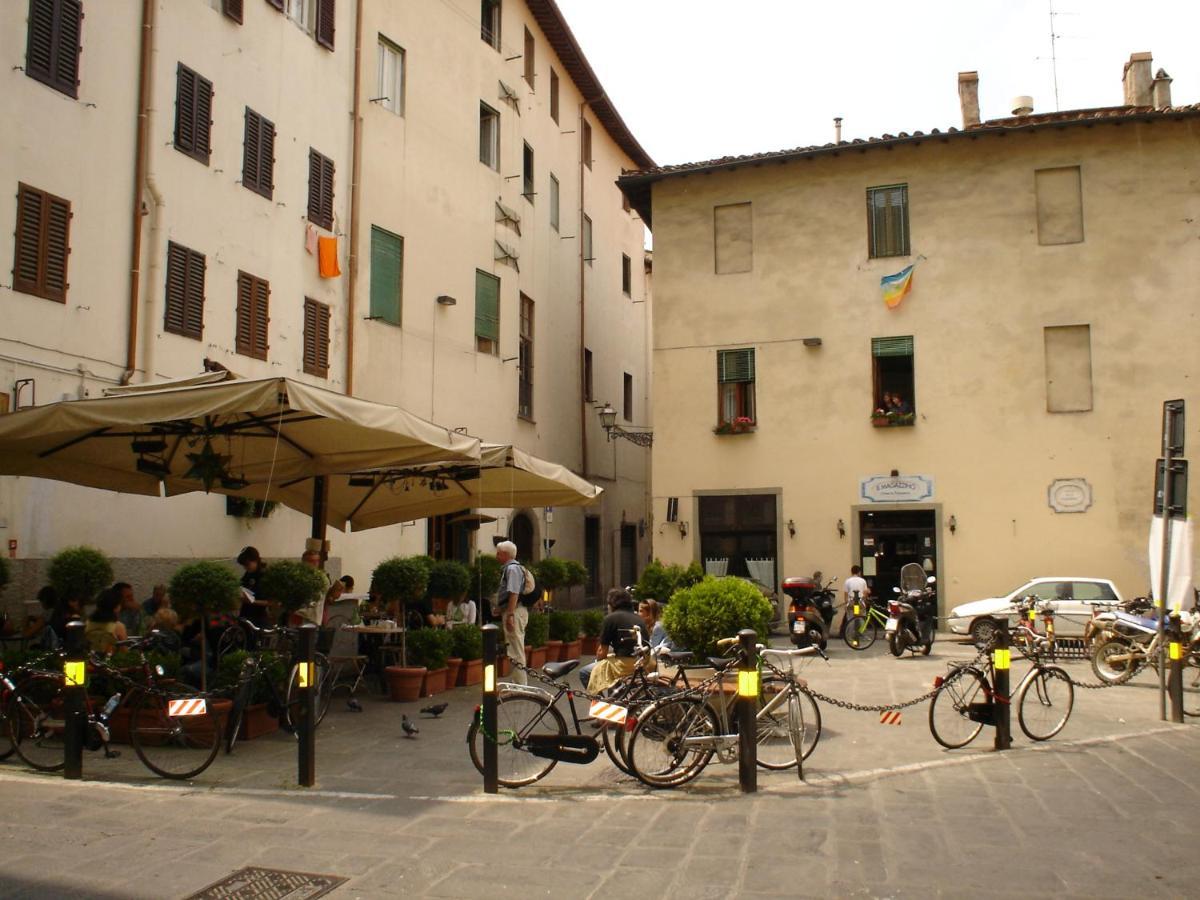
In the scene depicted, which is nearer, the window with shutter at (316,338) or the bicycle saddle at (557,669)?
the bicycle saddle at (557,669)

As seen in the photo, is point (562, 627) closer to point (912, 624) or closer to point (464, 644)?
point (464, 644)

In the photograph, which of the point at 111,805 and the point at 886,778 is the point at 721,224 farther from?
the point at 111,805

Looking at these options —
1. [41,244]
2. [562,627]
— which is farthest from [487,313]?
[41,244]

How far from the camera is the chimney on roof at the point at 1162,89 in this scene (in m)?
22.8

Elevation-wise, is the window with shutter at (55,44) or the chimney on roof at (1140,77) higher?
the chimney on roof at (1140,77)

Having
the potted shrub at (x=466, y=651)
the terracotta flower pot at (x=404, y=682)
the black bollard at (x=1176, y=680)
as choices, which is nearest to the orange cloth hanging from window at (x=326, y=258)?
the potted shrub at (x=466, y=651)

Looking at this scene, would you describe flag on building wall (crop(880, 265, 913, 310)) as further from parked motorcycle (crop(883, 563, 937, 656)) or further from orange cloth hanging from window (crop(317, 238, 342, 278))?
orange cloth hanging from window (crop(317, 238, 342, 278))

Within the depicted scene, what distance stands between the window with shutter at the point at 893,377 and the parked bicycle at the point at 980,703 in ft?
43.5

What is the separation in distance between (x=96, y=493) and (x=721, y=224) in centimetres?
1517

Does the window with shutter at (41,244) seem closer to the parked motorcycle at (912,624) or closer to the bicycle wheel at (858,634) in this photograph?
the parked motorcycle at (912,624)

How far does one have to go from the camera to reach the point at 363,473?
43.5 ft

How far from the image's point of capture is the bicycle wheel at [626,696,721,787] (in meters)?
7.38

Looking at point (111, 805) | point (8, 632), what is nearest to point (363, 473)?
point (8, 632)

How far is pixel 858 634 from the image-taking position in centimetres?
1872
